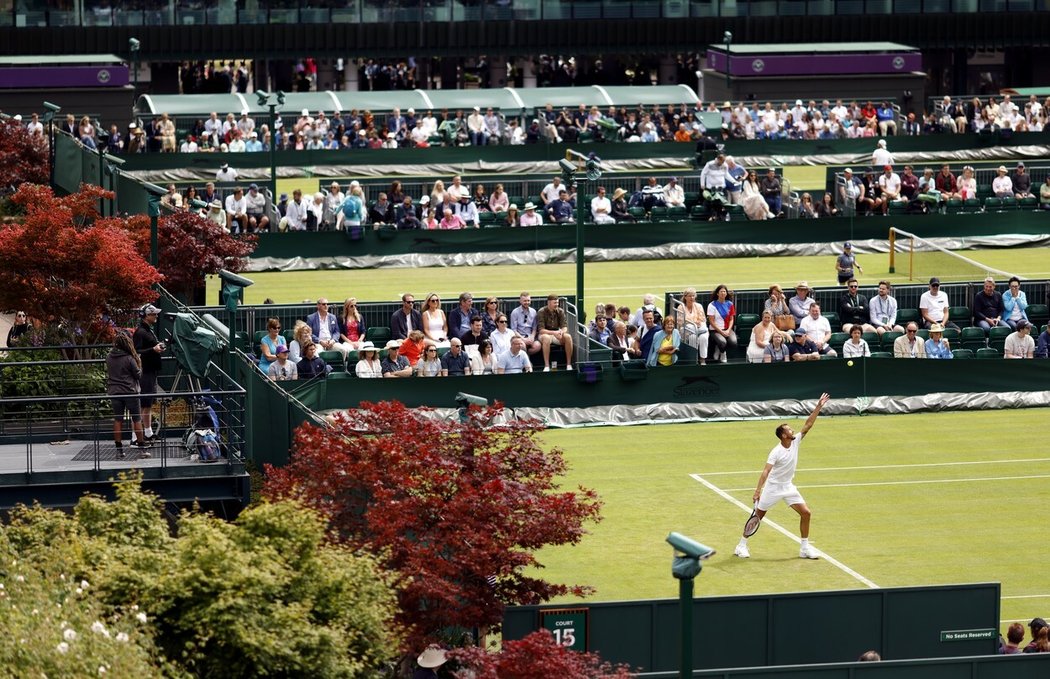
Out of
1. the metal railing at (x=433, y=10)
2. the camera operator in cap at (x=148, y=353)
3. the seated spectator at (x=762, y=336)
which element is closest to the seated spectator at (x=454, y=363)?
the seated spectator at (x=762, y=336)

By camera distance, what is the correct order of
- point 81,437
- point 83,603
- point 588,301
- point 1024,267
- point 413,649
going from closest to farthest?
1. point 83,603
2. point 413,649
3. point 81,437
4. point 588,301
5. point 1024,267

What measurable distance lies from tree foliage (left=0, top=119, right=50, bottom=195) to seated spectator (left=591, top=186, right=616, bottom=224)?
13.1 metres

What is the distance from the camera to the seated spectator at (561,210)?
45875 millimetres

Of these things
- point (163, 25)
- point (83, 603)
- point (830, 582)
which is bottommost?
point (830, 582)

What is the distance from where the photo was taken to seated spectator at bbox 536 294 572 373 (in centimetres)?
3198

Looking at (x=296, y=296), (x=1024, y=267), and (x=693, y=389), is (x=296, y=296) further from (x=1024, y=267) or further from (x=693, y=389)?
(x=1024, y=267)

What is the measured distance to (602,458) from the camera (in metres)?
29.2

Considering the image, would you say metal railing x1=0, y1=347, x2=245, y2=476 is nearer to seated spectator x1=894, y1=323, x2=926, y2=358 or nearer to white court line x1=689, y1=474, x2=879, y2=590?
white court line x1=689, y1=474, x2=879, y2=590

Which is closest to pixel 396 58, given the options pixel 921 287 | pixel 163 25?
pixel 163 25

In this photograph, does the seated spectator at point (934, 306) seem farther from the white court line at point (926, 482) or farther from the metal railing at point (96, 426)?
the metal railing at point (96, 426)

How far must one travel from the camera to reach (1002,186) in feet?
161

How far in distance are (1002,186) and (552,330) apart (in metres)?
20.6

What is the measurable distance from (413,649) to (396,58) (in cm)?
5620

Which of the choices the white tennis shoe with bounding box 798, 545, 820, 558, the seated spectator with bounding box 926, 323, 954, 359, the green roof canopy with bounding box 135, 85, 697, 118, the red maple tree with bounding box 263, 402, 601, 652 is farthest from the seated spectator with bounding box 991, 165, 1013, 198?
the red maple tree with bounding box 263, 402, 601, 652
